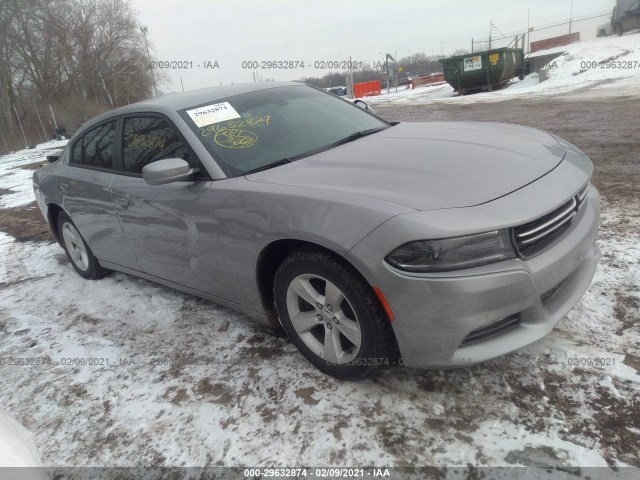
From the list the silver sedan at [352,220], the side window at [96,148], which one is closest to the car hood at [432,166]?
the silver sedan at [352,220]

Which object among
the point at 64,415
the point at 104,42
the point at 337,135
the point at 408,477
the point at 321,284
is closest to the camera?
the point at 408,477

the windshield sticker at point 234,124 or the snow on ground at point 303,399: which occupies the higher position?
the windshield sticker at point 234,124

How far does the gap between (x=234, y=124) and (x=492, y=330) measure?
1972 millimetres

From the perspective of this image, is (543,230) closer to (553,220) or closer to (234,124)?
(553,220)

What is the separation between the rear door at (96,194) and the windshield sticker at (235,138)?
43.1 inches

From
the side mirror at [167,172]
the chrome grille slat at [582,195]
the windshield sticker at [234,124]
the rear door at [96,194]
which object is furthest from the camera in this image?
the rear door at [96,194]

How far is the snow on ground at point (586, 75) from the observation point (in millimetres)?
16859

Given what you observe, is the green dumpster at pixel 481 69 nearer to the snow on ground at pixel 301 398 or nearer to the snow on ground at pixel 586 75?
the snow on ground at pixel 586 75

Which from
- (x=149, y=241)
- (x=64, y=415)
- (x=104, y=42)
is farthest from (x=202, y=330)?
(x=104, y=42)

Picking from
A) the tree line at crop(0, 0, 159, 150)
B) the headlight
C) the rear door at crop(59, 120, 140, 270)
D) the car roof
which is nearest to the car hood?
the headlight

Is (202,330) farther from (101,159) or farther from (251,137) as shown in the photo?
(101,159)

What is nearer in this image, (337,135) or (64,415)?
(64,415)

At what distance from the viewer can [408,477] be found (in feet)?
5.88

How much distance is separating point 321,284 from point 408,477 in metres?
0.93
